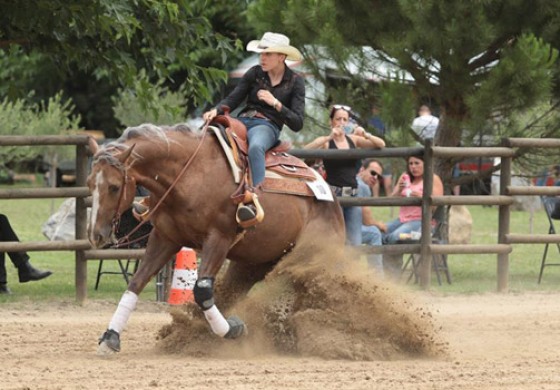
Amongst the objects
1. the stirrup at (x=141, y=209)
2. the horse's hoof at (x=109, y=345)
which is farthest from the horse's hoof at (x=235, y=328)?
the stirrup at (x=141, y=209)

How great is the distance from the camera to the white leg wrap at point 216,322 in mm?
8312

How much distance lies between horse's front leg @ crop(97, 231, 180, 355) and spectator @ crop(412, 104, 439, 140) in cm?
696

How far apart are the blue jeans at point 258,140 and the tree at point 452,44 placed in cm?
456

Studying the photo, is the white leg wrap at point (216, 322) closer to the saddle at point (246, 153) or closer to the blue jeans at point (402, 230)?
the saddle at point (246, 153)

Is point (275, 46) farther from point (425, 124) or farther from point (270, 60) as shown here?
point (425, 124)

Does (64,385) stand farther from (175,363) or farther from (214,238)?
(214,238)

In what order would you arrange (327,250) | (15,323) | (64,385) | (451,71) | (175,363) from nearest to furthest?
(64,385), (175,363), (327,250), (15,323), (451,71)

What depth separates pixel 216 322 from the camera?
27.3ft

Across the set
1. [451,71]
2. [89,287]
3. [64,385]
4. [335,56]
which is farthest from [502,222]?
[64,385]

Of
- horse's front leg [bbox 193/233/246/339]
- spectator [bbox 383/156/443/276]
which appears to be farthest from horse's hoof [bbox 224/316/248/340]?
spectator [bbox 383/156/443/276]

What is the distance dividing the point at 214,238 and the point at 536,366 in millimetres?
2406

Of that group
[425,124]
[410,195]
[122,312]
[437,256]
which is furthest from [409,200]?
[122,312]

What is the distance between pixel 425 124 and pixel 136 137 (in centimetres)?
758

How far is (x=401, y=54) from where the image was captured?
13562 millimetres
